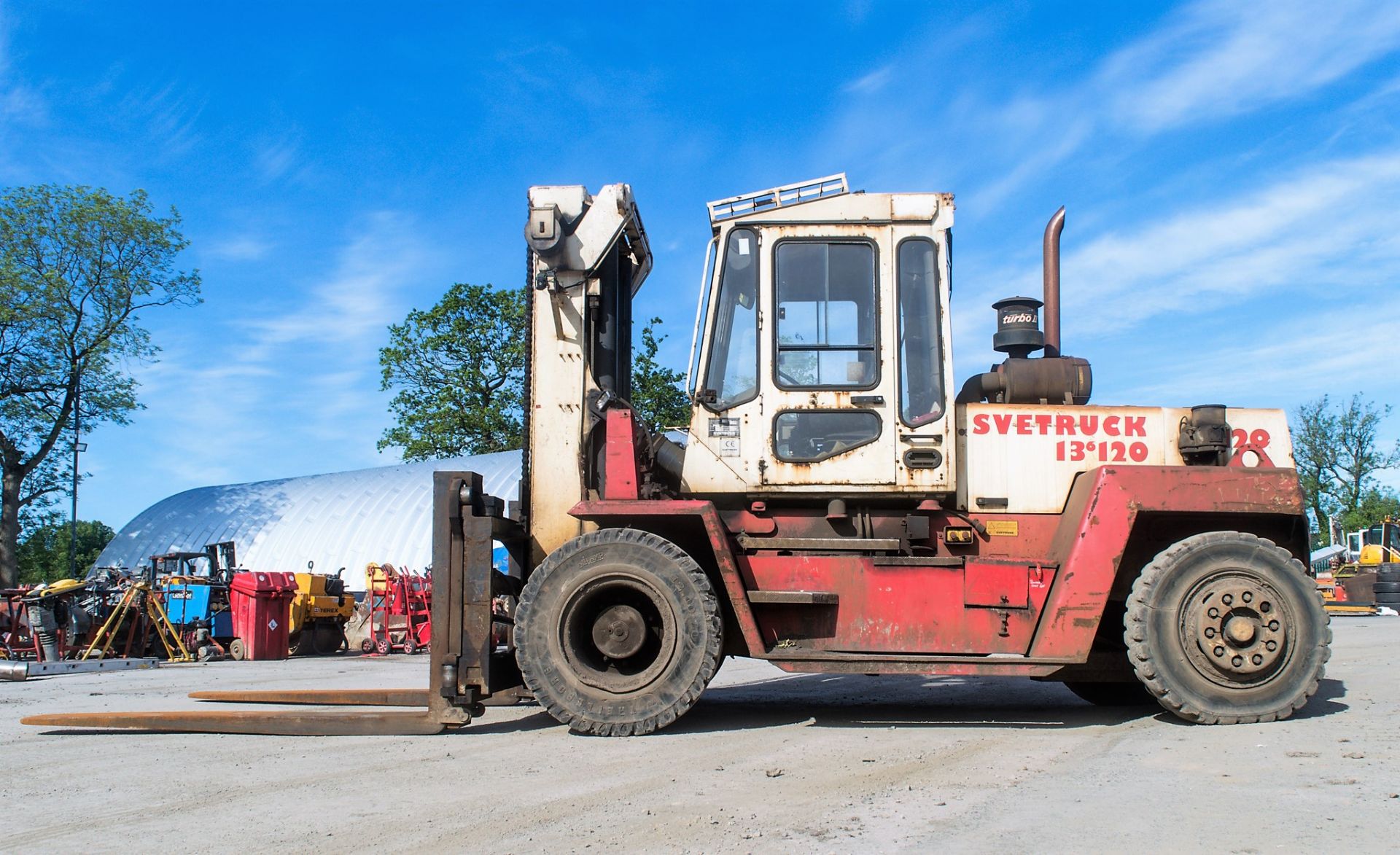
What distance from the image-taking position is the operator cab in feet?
23.1

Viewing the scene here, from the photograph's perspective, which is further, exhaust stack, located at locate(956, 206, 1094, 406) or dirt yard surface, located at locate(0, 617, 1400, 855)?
exhaust stack, located at locate(956, 206, 1094, 406)

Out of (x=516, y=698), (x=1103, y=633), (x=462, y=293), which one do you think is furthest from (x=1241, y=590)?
(x=462, y=293)

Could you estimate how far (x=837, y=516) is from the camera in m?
7.09

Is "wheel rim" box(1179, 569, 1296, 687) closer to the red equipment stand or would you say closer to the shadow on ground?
the shadow on ground

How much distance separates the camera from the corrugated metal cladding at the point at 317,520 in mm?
31047

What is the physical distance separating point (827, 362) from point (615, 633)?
7.66 feet

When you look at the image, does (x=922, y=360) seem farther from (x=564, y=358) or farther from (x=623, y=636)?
(x=623, y=636)

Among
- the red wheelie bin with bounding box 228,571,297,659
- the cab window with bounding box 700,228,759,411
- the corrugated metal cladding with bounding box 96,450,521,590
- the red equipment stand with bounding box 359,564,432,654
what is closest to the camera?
the cab window with bounding box 700,228,759,411

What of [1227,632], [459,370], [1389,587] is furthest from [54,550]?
[1227,632]

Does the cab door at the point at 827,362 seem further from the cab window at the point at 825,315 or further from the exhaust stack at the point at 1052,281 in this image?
the exhaust stack at the point at 1052,281

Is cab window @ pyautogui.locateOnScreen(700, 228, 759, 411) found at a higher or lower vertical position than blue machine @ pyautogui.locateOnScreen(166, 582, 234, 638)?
higher

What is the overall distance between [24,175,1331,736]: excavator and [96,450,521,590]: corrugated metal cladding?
2339cm

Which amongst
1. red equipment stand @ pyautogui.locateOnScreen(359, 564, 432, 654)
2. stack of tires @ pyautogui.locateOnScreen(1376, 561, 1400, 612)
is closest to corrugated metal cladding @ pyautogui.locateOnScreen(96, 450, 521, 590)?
red equipment stand @ pyautogui.locateOnScreen(359, 564, 432, 654)

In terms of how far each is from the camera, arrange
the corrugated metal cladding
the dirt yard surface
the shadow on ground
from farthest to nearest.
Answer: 1. the corrugated metal cladding
2. the shadow on ground
3. the dirt yard surface
